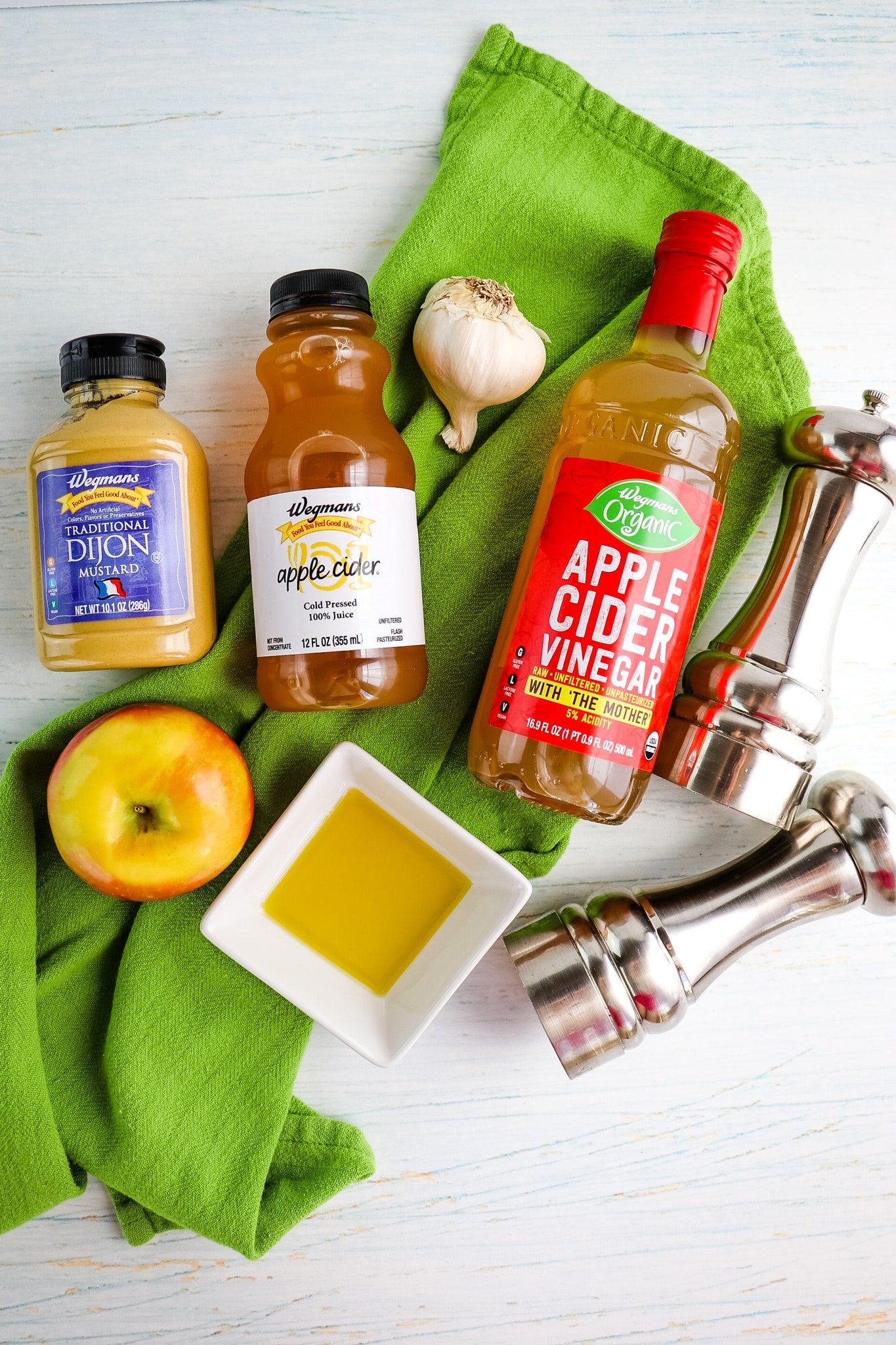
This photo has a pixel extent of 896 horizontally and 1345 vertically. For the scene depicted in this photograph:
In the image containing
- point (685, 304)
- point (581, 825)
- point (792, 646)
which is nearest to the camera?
point (685, 304)

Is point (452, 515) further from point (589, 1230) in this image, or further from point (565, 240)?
point (589, 1230)

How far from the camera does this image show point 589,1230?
3.63ft

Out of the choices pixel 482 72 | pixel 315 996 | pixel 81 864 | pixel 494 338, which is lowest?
pixel 315 996

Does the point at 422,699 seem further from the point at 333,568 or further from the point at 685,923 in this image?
the point at 685,923

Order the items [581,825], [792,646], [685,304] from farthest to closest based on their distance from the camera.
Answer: [581,825] → [792,646] → [685,304]

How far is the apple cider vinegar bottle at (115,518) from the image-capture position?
903 mm

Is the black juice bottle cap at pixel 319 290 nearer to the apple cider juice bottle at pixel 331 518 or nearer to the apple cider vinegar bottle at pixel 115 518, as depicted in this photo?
the apple cider juice bottle at pixel 331 518

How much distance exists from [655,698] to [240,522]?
0.54 meters

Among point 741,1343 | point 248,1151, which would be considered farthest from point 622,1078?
point 248,1151

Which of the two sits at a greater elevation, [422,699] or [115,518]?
[115,518]

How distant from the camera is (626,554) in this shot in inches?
34.4

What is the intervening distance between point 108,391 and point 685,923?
890mm

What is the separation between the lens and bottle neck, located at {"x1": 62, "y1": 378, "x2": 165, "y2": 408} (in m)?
0.94

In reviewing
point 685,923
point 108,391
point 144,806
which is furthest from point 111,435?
point 685,923
